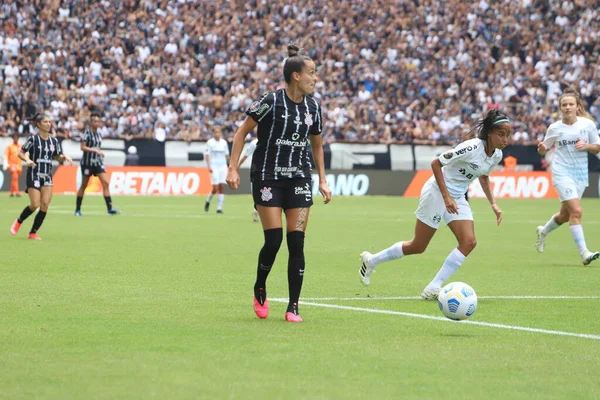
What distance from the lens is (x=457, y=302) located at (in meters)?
9.00

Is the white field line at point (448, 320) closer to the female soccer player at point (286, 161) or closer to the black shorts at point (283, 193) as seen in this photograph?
the female soccer player at point (286, 161)

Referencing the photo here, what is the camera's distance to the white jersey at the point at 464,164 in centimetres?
1099

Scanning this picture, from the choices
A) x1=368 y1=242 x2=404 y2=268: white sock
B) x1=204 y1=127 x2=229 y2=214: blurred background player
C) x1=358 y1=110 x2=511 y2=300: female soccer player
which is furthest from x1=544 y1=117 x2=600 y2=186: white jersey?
x1=204 y1=127 x2=229 y2=214: blurred background player

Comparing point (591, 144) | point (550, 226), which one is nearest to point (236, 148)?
point (591, 144)

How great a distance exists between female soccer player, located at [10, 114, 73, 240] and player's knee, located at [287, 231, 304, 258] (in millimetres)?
9994

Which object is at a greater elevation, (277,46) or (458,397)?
(277,46)

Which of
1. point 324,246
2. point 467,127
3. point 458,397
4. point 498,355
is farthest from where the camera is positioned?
point 467,127

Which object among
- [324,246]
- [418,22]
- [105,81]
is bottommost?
[324,246]

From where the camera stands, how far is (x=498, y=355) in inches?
297

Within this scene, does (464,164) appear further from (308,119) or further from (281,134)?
(281,134)

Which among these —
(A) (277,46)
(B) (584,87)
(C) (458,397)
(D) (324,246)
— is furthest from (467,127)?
(C) (458,397)

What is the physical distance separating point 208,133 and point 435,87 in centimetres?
1019

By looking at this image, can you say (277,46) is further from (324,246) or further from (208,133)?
(324,246)

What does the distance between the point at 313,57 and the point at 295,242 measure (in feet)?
124
